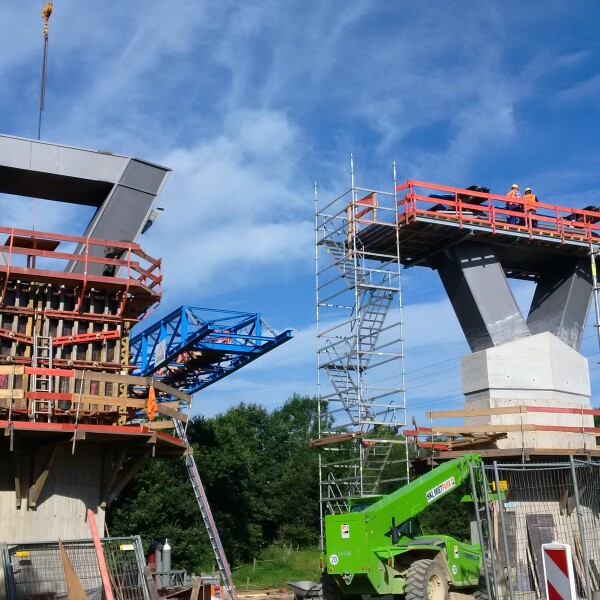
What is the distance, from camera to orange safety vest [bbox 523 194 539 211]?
24203mm

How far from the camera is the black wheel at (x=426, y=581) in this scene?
1409 centimetres

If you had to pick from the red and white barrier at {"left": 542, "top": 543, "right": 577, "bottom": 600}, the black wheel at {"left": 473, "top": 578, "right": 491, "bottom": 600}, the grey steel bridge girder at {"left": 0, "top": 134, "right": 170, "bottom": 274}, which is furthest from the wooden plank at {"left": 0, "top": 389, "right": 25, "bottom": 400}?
the red and white barrier at {"left": 542, "top": 543, "right": 577, "bottom": 600}

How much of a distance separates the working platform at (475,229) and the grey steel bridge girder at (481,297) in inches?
15.6

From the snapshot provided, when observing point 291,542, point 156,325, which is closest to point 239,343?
point 156,325

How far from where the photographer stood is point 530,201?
24578mm

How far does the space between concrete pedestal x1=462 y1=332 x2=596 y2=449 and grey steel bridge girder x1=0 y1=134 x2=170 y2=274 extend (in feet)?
33.2

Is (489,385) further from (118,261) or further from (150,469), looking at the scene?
(150,469)

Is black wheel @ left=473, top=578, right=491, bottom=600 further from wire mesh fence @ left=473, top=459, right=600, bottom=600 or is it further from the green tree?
the green tree

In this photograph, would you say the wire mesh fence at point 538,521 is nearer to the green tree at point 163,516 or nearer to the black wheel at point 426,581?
the black wheel at point 426,581

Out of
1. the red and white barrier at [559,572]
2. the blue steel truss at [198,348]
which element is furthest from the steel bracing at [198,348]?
the red and white barrier at [559,572]

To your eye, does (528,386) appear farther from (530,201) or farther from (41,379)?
(41,379)

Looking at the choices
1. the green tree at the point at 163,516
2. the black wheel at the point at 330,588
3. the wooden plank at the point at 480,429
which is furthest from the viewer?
the green tree at the point at 163,516

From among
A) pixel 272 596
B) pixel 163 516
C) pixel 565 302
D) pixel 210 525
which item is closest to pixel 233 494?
pixel 163 516

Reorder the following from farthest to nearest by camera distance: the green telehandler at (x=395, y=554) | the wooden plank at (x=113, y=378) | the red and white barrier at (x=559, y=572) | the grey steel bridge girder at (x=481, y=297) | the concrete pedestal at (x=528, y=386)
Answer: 1. the grey steel bridge girder at (x=481, y=297)
2. the concrete pedestal at (x=528, y=386)
3. the wooden plank at (x=113, y=378)
4. the green telehandler at (x=395, y=554)
5. the red and white barrier at (x=559, y=572)
